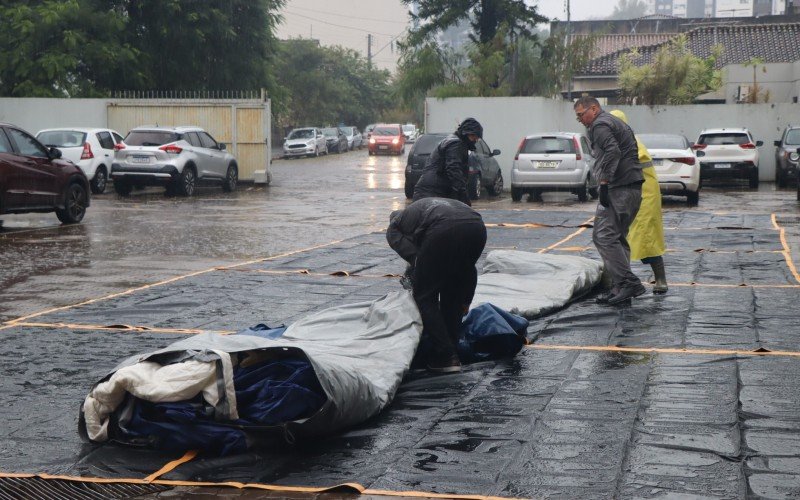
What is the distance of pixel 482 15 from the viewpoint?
40156 mm

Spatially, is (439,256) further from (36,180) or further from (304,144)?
(304,144)

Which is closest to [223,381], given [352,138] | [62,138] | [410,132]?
[62,138]

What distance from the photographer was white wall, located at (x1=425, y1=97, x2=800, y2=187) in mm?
30688

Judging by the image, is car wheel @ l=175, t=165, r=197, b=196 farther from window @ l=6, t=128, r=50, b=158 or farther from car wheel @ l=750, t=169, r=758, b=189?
car wheel @ l=750, t=169, r=758, b=189

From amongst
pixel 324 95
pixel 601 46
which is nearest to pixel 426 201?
pixel 601 46

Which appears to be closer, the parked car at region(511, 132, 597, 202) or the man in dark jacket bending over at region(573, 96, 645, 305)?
the man in dark jacket bending over at region(573, 96, 645, 305)

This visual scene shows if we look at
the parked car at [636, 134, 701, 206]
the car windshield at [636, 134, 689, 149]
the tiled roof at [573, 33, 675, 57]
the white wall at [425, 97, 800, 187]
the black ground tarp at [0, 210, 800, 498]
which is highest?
the tiled roof at [573, 33, 675, 57]

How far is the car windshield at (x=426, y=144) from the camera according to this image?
25.5m

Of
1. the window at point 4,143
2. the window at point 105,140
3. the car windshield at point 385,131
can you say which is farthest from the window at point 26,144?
the car windshield at point 385,131

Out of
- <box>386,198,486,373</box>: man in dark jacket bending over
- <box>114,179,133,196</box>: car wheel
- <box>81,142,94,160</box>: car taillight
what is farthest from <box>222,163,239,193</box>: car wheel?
<box>386,198,486,373</box>: man in dark jacket bending over

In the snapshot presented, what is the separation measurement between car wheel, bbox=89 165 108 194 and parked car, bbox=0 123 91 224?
8.43 m

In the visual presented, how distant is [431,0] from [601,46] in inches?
1102

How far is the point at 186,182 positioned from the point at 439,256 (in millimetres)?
20217

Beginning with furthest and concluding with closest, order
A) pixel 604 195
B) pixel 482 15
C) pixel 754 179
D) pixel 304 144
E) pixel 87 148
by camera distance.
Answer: pixel 304 144 < pixel 482 15 < pixel 754 179 < pixel 87 148 < pixel 604 195
